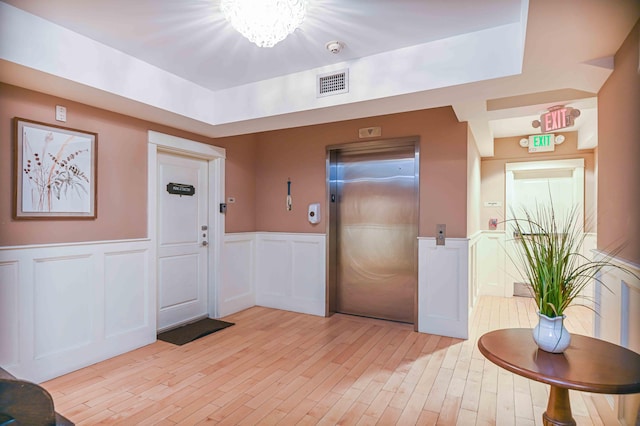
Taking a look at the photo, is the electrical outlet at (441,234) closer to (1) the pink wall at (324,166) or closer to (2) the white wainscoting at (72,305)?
(1) the pink wall at (324,166)

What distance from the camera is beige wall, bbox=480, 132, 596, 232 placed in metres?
4.89

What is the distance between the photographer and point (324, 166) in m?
4.29

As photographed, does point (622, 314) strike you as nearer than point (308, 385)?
Yes

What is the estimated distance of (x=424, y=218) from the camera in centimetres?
368

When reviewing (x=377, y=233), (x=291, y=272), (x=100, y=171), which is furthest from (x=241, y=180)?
(x=377, y=233)

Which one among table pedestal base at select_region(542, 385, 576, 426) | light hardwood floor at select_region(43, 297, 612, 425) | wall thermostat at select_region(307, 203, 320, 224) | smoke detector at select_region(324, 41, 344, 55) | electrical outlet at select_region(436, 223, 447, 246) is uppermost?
smoke detector at select_region(324, 41, 344, 55)

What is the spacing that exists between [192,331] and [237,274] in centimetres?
94

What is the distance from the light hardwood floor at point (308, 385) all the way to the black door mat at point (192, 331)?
4.7 inches

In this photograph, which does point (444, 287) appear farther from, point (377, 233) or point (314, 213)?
point (314, 213)

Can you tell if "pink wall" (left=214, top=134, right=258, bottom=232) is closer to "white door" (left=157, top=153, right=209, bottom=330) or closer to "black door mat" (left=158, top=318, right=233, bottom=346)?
"white door" (left=157, top=153, right=209, bottom=330)

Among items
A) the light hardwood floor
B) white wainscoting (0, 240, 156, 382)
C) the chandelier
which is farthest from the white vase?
white wainscoting (0, 240, 156, 382)

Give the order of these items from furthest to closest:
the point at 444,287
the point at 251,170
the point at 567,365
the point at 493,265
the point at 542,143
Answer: the point at 493,265
the point at 542,143
the point at 251,170
the point at 444,287
the point at 567,365

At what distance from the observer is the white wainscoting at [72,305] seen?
242cm

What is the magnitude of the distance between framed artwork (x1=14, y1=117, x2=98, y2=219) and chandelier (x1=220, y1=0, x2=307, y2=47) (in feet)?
5.71
